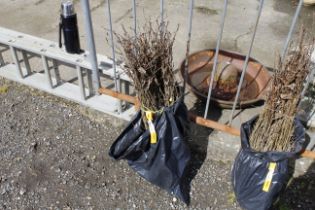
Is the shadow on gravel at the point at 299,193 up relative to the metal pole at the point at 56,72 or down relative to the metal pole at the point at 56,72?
down

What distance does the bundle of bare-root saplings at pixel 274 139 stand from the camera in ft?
6.66

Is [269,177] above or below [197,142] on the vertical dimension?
above

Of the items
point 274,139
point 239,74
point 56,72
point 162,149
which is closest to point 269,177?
point 274,139

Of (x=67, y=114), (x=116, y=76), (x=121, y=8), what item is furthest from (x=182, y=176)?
(x=121, y=8)

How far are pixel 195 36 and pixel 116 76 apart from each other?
1.63 meters

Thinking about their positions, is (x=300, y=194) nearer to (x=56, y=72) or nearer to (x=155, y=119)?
(x=155, y=119)

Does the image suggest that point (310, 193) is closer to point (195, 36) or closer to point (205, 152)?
point (205, 152)

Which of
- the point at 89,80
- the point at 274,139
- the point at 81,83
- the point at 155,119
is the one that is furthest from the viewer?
the point at 89,80

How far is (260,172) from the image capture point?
93.0 inches

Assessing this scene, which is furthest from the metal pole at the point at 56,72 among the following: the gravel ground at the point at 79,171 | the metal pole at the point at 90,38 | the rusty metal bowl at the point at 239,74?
the rusty metal bowl at the point at 239,74

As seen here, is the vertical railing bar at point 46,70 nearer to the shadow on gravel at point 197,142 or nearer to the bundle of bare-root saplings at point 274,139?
the shadow on gravel at point 197,142

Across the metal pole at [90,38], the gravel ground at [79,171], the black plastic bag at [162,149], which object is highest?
the metal pole at [90,38]

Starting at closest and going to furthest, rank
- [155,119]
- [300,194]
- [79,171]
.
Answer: [155,119] < [300,194] < [79,171]

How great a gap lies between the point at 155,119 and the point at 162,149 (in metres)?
0.25
